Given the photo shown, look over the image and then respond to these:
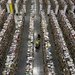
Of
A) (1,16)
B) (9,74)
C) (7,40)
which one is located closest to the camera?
(9,74)

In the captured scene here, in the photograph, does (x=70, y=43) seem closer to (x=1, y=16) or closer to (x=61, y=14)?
(x=61, y=14)

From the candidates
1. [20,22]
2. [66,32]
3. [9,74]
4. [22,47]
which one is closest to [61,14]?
[66,32]

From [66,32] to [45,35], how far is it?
208 centimetres

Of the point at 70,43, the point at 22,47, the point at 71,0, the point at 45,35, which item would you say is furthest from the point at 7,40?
the point at 71,0

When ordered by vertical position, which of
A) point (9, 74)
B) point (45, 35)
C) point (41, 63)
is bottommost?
point (41, 63)

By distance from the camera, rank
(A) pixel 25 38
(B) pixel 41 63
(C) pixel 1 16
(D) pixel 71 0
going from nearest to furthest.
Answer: (B) pixel 41 63
(A) pixel 25 38
(C) pixel 1 16
(D) pixel 71 0

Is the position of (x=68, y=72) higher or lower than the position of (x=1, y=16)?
lower

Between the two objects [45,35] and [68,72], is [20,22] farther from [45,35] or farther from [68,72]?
[68,72]

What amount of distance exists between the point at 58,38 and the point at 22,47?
2.93 meters

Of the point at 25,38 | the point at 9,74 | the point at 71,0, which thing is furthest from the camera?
the point at 71,0

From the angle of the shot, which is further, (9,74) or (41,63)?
(41,63)

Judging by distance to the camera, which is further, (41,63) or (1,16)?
(1,16)

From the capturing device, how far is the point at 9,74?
9.80m

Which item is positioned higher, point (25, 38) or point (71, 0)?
point (71, 0)
